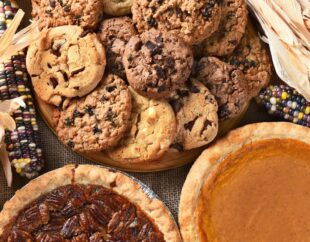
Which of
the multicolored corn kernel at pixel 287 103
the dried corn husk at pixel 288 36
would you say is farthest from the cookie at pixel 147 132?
the dried corn husk at pixel 288 36

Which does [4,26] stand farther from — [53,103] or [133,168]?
[133,168]

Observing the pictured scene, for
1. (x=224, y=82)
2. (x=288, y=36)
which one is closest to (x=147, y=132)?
(x=224, y=82)

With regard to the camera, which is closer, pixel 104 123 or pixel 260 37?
pixel 104 123

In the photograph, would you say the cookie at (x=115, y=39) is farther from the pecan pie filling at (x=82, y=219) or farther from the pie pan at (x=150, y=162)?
the pecan pie filling at (x=82, y=219)

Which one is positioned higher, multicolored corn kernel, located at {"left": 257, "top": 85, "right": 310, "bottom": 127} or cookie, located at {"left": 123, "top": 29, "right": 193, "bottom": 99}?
cookie, located at {"left": 123, "top": 29, "right": 193, "bottom": 99}

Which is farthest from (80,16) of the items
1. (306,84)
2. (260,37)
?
(306,84)

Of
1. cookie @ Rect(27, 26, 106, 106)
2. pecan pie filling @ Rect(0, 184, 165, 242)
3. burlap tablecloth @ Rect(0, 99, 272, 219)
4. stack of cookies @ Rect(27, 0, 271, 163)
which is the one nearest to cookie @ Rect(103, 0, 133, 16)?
stack of cookies @ Rect(27, 0, 271, 163)

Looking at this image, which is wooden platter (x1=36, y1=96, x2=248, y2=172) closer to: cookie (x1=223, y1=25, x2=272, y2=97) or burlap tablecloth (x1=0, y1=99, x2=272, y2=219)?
burlap tablecloth (x1=0, y1=99, x2=272, y2=219)
